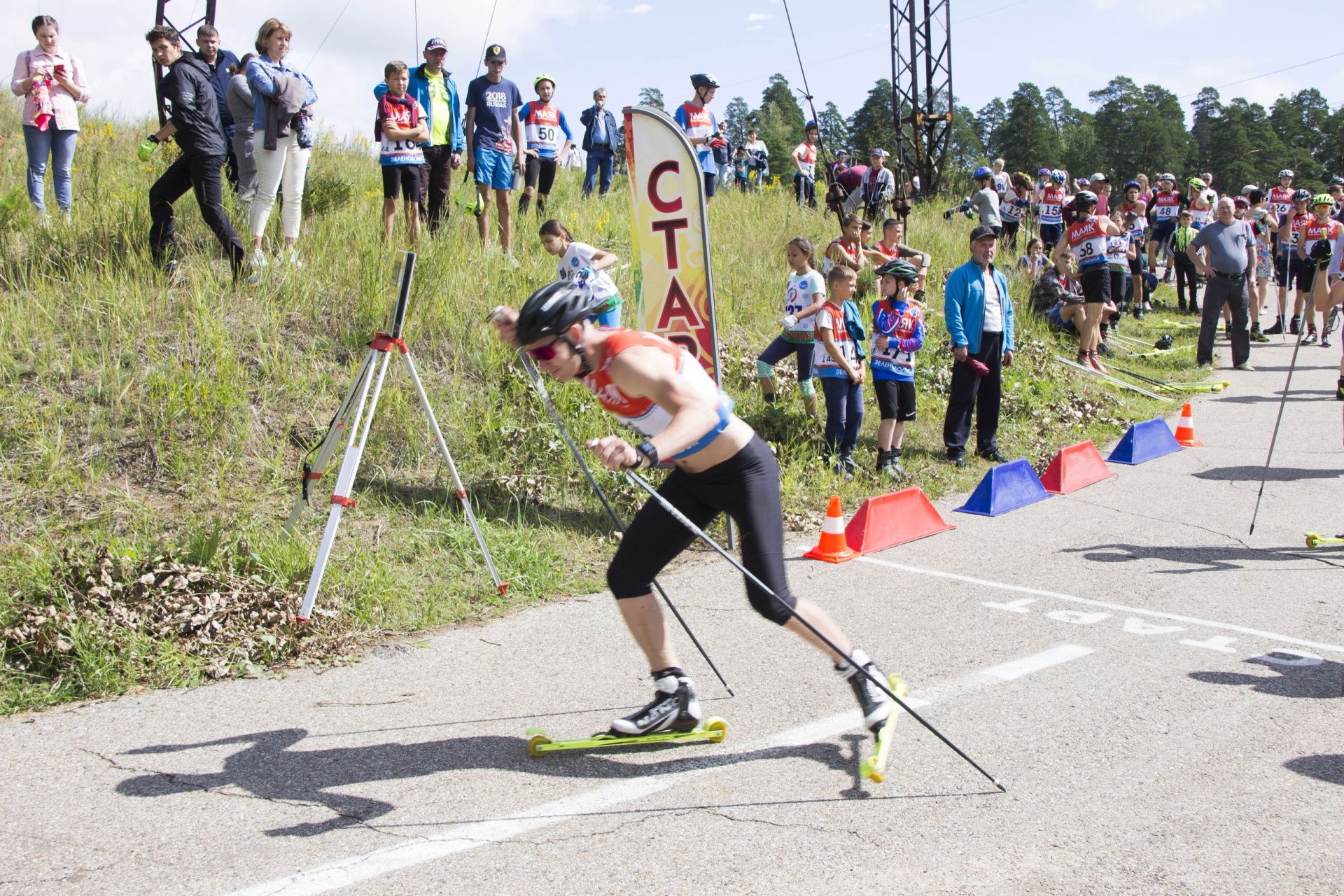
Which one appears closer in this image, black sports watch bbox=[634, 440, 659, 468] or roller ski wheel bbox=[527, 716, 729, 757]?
black sports watch bbox=[634, 440, 659, 468]

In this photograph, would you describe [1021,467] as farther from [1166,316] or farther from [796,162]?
[1166,316]

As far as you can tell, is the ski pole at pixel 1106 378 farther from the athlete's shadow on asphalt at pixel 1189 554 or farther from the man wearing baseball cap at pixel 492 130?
the man wearing baseball cap at pixel 492 130

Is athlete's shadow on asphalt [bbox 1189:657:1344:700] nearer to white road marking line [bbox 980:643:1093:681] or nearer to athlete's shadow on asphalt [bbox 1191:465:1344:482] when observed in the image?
white road marking line [bbox 980:643:1093:681]

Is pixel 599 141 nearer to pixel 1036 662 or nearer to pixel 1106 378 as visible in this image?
pixel 1106 378

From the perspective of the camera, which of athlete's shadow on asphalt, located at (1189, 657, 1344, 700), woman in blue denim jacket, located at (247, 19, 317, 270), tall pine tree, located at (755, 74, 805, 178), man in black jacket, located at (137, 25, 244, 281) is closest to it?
athlete's shadow on asphalt, located at (1189, 657, 1344, 700)

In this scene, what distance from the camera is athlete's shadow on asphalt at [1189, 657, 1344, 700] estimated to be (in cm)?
516

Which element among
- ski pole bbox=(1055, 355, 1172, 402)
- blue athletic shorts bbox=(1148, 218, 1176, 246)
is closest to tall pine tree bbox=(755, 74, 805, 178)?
blue athletic shorts bbox=(1148, 218, 1176, 246)

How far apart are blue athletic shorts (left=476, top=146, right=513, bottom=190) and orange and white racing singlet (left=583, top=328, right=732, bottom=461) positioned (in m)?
7.93

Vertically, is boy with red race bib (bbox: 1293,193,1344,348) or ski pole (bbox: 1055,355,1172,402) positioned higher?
boy with red race bib (bbox: 1293,193,1344,348)

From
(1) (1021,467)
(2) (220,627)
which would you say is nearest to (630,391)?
(2) (220,627)

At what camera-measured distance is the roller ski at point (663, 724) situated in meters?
4.53

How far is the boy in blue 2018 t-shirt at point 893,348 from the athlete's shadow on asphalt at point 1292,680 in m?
4.54

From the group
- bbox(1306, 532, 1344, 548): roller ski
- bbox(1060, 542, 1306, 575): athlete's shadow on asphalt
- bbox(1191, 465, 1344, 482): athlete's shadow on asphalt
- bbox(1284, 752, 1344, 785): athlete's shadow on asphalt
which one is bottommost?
bbox(1284, 752, 1344, 785): athlete's shadow on asphalt

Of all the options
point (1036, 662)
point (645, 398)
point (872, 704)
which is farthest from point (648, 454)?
point (1036, 662)
